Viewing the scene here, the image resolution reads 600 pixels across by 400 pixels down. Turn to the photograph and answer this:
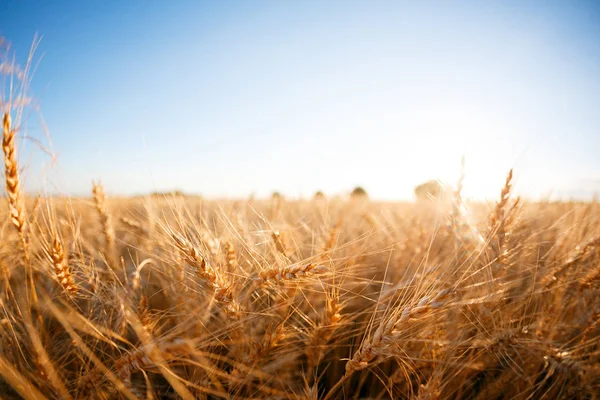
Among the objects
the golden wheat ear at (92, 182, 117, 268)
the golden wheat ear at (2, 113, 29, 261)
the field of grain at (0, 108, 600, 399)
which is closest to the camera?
the field of grain at (0, 108, 600, 399)

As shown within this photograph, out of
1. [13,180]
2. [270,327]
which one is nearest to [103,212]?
[13,180]

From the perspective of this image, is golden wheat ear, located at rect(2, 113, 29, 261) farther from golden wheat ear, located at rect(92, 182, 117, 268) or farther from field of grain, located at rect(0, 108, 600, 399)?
golden wheat ear, located at rect(92, 182, 117, 268)

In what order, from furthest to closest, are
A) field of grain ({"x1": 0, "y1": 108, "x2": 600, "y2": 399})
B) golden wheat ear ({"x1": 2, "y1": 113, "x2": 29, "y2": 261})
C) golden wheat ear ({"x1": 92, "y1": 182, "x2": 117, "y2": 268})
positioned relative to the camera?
golden wheat ear ({"x1": 92, "y1": 182, "x2": 117, "y2": 268}) → golden wheat ear ({"x1": 2, "y1": 113, "x2": 29, "y2": 261}) → field of grain ({"x1": 0, "y1": 108, "x2": 600, "y2": 399})

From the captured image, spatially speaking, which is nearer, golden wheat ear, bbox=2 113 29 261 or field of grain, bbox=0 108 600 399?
field of grain, bbox=0 108 600 399

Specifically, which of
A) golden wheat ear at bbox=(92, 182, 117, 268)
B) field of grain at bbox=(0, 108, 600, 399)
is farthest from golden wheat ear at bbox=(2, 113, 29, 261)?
golden wheat ear at bbox=(92, 182, 117, 268)

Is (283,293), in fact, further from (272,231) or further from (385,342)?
(385,342)

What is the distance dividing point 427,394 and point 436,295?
0.35m

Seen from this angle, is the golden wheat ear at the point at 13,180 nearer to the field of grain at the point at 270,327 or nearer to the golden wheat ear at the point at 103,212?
the field of grain at the point at 270,327

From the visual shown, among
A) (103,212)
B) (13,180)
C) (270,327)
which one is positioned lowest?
(270,327)

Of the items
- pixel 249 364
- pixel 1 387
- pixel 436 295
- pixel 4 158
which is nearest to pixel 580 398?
pixel 436 295

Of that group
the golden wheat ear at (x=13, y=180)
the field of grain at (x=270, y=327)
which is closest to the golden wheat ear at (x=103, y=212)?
the field of grain at (x=270, y=327)

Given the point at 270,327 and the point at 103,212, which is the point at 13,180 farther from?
the point at 270,327

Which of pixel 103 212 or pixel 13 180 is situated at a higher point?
A: pixel 13 180

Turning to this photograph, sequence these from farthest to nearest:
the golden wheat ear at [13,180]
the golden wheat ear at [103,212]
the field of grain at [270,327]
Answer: the golden wheat ear at [103,212] < the golden wheat ear at [13,180] < the field of grain at [270,327]
